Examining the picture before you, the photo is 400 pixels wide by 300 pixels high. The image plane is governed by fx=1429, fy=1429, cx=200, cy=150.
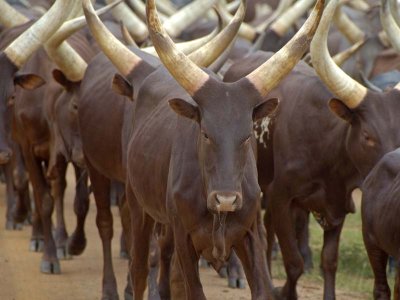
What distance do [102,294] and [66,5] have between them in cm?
219

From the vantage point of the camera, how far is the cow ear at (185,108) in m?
7.92

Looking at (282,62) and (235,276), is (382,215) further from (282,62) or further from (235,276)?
(235,276)

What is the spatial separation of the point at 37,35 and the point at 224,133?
3.05m

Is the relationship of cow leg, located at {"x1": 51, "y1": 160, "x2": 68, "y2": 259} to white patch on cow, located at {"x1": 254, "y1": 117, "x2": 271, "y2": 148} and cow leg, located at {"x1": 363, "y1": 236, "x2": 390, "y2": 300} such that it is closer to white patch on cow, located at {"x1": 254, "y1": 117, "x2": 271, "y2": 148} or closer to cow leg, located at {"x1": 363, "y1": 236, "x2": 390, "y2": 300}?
white patch on cow, located at {"x1": 254, "y1": 117, "x2": 271, "y2": 148}

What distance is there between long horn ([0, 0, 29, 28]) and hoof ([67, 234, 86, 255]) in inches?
92.7

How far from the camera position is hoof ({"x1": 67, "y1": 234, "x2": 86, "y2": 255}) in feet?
40.4

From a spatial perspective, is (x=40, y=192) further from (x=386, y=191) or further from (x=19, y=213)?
(x=386, y=191)

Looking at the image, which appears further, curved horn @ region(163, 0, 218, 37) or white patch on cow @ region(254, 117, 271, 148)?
curved horn @ region(163, 0, 218, 37)

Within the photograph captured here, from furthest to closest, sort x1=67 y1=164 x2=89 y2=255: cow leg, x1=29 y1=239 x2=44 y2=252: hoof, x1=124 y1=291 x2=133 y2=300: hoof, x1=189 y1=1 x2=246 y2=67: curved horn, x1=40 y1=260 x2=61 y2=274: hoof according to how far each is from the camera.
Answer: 1. x1=29 y1=239 x2=44 y2=252: hoof
2. x1=67 y1=164 x2=89 y2=255: cow leg
3. x1=40 y1=260 x2=61 y2=274: hoof
4. x1=124 y1=291 x2=133 y2=300: hoof
5. x1=189 y1=1 x2=246 y2=67: curved horn

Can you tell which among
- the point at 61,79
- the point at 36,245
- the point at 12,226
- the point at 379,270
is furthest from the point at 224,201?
the point at 12,226

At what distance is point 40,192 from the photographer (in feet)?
41.0

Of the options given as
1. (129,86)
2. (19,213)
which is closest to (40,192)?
(19,213)

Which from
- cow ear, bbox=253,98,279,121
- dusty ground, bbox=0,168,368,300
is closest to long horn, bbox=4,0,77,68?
dusty ground, bbox=0,168,368,300

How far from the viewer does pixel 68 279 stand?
11.8 m
